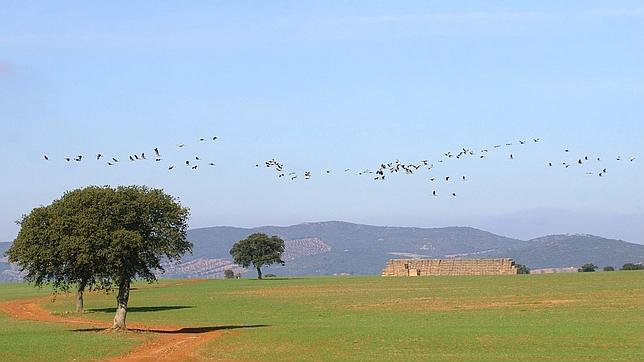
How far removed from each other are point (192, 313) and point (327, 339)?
33519 millimetres

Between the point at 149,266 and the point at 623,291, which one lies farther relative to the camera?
the point at 623,291

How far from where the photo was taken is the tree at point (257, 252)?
587 feet

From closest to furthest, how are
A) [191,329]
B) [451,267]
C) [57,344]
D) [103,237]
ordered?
1. [57,344]
2. [103,237]
3. [191,329]
4. [451,267]

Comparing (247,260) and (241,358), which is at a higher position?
(247,260)

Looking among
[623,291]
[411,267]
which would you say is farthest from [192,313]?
[411,267]

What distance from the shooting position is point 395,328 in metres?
60.2

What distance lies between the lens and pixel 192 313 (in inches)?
3364

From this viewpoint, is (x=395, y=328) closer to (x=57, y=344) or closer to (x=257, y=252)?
(x=57, y=344)

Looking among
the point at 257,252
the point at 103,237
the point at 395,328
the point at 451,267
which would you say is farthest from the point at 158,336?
the point at 451,267

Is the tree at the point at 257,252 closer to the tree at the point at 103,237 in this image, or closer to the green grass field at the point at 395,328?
the green grass field at the point at 395,328

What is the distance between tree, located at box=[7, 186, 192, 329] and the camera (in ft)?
195

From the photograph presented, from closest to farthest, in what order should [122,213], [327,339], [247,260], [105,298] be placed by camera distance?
[327,339]
[122,213]
[105,298]
[247,260]

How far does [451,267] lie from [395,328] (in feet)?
459

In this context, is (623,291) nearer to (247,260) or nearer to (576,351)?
(576,351)
